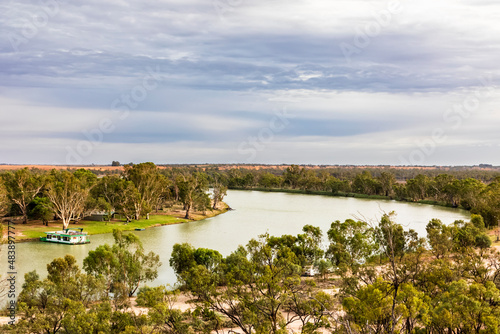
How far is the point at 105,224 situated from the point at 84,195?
6.20 m

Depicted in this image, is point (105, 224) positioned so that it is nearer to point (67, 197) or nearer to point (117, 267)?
point (67, 197)

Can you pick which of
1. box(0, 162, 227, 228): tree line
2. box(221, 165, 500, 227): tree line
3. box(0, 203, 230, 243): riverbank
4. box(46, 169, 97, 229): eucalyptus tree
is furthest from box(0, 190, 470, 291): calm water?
box(0, 162, 227, 228): tree line

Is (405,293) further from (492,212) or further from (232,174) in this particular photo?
(232,174)

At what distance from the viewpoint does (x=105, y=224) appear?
52.0m

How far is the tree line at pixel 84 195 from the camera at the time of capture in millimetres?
46875

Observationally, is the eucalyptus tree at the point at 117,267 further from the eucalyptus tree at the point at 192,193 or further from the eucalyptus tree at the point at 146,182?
the eucalyptus tree at the point at 146,182

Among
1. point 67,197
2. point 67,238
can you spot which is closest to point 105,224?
point 67,197

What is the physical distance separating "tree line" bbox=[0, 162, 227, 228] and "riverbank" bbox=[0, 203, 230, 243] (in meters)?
0.97

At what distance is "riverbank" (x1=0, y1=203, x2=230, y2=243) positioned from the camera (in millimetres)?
43459

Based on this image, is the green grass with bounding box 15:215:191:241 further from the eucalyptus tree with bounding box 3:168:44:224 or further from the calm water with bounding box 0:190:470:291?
the eucalyptus tree with bounding box 3:168:44:224

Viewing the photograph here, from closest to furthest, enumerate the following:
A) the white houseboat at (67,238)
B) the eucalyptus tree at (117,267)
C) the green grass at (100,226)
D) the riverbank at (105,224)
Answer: the eucalyptus tree at (117,267), the white houseboat at (67,238), the riverbank at (105,224), the green grass at (100,226)

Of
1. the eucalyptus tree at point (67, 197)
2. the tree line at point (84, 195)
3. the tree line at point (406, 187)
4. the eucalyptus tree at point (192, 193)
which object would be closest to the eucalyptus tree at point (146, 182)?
the tree line at point (84, 195)

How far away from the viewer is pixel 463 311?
12.8 meters

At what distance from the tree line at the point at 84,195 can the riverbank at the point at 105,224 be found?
3.17 feet
